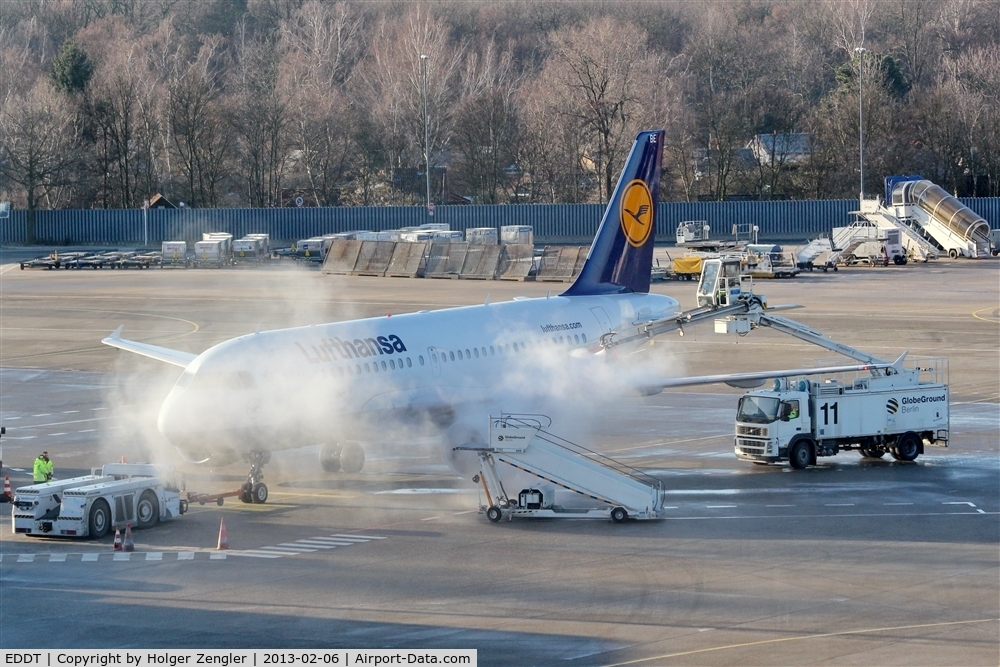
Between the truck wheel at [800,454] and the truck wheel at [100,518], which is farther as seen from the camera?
the truck wheel at [800,454]

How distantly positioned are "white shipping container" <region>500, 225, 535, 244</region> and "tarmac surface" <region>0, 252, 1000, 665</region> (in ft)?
207

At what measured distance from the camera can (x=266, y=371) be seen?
108ft

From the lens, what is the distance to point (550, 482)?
32125 millimetres

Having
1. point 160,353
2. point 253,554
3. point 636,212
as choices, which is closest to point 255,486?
point 253,554

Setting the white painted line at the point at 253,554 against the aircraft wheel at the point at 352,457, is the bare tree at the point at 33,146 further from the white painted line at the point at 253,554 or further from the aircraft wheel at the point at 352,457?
the white painted line at the point at 253,554

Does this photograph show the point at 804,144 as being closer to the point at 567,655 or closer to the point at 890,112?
the point at 890,112

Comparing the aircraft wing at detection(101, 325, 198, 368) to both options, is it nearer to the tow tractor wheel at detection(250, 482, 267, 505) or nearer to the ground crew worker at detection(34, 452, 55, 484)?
the ground crew worker at detection(34, 452, 55, 484)

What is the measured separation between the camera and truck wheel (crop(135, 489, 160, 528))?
31312 mm

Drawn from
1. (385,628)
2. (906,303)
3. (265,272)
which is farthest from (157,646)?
(265,272)

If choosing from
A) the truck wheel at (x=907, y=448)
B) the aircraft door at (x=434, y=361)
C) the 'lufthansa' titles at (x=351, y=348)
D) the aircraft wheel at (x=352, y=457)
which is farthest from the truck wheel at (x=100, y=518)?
the truck wheel at (x=907, y=448)

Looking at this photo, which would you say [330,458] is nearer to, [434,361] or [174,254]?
[434,361]

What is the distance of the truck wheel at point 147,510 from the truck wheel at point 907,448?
73.2ft

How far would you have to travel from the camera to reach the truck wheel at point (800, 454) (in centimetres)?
3734

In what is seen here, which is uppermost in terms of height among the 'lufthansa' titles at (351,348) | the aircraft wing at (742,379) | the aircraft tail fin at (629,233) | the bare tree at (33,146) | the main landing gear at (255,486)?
the bare tree at (33,146)
